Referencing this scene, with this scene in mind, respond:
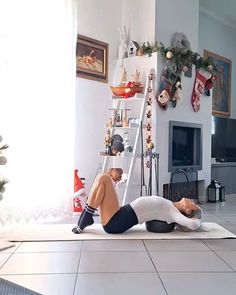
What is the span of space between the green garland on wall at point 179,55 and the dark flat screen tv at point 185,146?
0.75 meters

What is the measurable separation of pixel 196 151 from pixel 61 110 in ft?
7.28

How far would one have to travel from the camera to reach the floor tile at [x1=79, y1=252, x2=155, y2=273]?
7.34ft

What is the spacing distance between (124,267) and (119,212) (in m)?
0.83

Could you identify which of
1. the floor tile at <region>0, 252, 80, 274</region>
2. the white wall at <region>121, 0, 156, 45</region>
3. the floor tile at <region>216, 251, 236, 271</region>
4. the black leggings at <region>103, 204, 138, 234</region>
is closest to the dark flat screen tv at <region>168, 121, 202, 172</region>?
the white wall at <region>121, 0, 156, 45</region>

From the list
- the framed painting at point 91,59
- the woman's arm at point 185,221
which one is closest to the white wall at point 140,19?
the framed painting at point 91,59

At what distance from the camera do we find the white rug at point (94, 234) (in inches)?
117

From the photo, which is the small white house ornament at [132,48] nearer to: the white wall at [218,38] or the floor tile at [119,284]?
the white wall at [218,38]

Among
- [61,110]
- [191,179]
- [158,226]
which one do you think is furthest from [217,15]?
[158,226]

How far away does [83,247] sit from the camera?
2725 millimetres

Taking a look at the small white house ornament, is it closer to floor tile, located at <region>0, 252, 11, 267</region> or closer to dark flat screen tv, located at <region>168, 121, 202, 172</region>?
dark flat screen tv, located at <region>168, 121, 202, 172</region>

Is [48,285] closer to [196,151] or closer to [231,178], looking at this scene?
[196,151]

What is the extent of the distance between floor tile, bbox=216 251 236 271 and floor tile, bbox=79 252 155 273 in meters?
0.50

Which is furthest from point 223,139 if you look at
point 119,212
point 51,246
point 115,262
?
point 115,262

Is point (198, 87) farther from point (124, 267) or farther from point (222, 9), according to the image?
point (124, 267)
